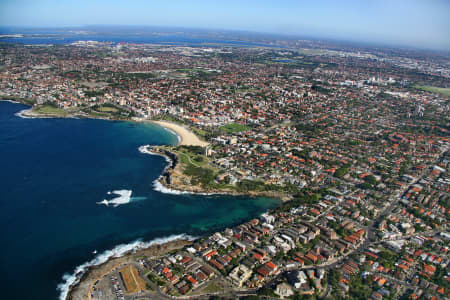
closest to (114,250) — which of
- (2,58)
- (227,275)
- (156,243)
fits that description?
(156,243)

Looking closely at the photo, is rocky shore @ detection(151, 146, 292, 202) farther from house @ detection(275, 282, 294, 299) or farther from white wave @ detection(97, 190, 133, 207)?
house @ detection(275, 282, 294, 299)

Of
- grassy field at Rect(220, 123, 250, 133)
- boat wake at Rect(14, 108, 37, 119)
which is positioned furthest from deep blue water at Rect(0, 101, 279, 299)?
grassy field at Rect(220, 123, 250, 133)

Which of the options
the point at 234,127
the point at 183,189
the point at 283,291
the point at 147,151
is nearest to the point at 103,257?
the point at 183,189

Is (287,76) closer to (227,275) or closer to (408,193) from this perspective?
(408,193)

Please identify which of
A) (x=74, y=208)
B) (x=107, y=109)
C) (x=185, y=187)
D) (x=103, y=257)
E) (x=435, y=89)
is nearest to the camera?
(x=103, y=257)

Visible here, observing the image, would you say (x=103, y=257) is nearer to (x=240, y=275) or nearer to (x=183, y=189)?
(x=240, y=275)

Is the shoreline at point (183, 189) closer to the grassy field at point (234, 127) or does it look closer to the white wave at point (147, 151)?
the white wave at point (147, 151)
